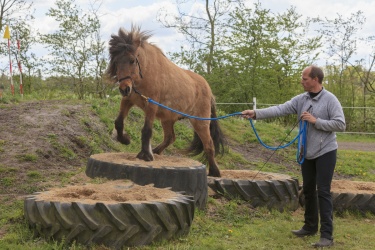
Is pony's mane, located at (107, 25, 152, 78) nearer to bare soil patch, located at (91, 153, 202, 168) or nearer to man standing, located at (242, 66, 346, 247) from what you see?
bare soil patch, located at (91, 153, 202, 168)

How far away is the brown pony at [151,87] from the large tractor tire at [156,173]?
0.39 metres

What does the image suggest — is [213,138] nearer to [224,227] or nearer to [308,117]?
[224,227]

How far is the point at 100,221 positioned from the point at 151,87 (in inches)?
91.1

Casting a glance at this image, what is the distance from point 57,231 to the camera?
4.02 m

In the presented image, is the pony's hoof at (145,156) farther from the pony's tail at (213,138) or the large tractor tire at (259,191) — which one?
the pony's tail at (213,138)

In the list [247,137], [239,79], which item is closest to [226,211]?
[247,137]

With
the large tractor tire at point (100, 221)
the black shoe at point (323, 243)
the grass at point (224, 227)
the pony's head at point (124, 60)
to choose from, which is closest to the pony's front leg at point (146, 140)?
the pony's head at point (124, 60)

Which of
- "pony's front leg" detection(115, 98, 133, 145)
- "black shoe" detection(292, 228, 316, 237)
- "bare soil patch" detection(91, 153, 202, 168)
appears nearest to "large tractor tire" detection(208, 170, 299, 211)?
"bare soil patch" detection(91, 153, 202, 168)

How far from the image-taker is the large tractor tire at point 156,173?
5.31m

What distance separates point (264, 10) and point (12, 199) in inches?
736

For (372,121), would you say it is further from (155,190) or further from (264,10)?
(155,190)

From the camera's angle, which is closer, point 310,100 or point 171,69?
point 310,100

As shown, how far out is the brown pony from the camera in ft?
18.0

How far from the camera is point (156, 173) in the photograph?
17.5ft
